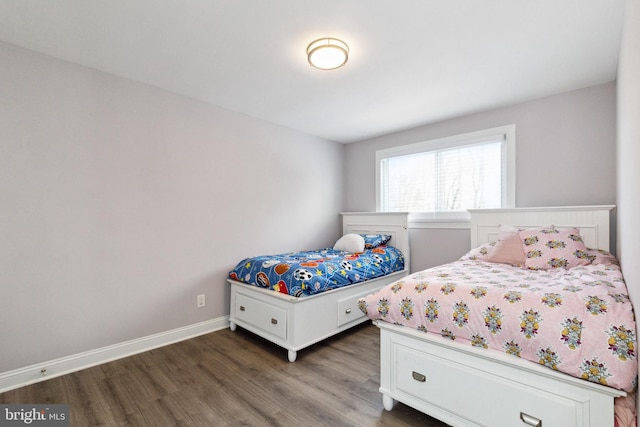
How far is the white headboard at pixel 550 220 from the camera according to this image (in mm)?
2408

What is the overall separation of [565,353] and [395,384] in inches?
34.2

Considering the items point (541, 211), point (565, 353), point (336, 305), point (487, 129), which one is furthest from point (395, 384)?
Result: point (487, 129)

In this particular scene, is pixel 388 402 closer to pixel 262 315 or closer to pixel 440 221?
pixel 262 315

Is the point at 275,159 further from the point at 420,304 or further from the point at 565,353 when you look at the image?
the point at 565,353

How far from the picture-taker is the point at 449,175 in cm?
354

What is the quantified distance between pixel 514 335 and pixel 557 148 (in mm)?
2322

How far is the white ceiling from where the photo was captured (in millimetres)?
1674

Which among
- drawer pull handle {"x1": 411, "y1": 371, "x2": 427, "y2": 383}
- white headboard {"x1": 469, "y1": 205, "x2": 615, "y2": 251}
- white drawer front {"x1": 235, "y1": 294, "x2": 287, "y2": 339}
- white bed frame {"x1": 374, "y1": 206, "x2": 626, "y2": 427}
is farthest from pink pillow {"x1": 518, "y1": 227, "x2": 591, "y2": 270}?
white drawer front {"x1": 235, "y1": 294, "x2": 287, "y2": 339}

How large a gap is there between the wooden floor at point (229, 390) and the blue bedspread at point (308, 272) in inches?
22.4

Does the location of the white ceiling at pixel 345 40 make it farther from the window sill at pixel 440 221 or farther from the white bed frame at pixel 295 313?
the white bed frame at pixel 295 313

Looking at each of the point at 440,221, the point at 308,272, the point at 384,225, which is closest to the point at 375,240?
the point at 384,225

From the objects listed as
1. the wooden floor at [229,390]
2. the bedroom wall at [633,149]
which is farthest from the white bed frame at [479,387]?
the bedroom wall at [633,149]

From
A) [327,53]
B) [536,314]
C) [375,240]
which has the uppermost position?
[327,53]

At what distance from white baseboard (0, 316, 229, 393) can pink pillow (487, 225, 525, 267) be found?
273 cm
